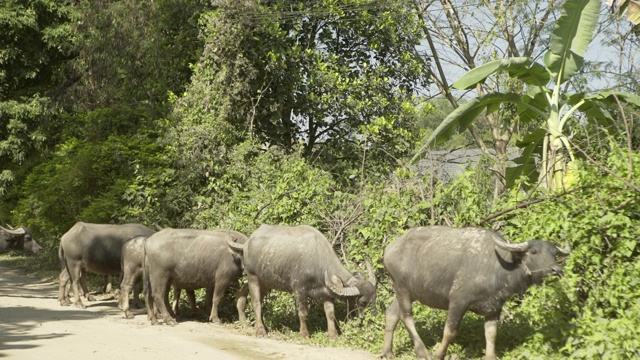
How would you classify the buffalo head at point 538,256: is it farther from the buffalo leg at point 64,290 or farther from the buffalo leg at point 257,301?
the buffalo leg at point 64,290

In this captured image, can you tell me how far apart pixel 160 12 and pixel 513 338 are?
14.3m

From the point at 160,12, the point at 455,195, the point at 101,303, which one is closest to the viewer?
the point at 455,195

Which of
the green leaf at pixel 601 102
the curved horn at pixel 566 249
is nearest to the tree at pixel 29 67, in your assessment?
the green leaf at pixel 601 102

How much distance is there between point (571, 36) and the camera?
39.4 feet

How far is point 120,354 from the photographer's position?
9.90 m

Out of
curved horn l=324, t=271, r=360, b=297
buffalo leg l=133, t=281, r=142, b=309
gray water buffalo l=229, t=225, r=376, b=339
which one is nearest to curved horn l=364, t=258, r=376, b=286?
gray water buffalo l=229, t=225, r=376, b=339

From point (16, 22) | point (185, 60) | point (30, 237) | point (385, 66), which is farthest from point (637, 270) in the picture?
point (16, 22)

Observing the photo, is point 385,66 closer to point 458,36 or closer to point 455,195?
point 458,36

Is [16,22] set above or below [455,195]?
above

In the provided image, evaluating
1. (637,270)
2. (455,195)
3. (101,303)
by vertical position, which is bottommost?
(101,303)

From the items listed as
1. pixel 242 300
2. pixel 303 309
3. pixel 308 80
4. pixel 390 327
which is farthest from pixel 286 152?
pixel 390 327

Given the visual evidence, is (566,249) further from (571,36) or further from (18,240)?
(18,240)

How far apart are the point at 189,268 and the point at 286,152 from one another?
6415 mm

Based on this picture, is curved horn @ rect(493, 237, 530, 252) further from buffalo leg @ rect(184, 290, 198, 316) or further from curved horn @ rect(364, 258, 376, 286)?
buffalo leg @ rect(184, 290, 198, 316)
